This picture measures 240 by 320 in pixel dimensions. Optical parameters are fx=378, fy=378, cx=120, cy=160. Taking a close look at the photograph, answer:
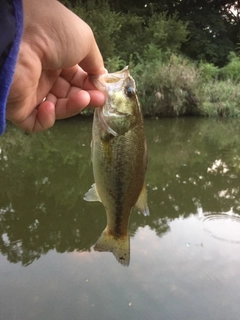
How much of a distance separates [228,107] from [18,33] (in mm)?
14591

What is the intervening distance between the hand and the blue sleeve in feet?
0.68

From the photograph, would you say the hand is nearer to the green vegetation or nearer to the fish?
→ the fish

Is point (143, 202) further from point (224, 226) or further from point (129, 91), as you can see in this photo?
point (224, 226)

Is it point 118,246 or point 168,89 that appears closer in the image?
point 118,246

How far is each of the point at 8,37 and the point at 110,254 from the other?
361cm

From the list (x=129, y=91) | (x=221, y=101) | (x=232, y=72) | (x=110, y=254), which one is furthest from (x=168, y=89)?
(x=129, y=91)

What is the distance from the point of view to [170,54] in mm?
17656

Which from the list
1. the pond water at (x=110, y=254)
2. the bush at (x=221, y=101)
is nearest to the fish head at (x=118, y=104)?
the pond water at (x=110, y=254)

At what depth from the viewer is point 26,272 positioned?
156 inches

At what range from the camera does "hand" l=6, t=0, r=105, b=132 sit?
1.23 metres

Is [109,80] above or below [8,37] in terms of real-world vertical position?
below

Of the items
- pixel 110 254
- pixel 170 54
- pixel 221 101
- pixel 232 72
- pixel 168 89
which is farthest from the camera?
pixel 232 72

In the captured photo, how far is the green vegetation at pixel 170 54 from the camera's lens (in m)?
13.7

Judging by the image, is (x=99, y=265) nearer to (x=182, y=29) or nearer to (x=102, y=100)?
(x=102, y=100)
